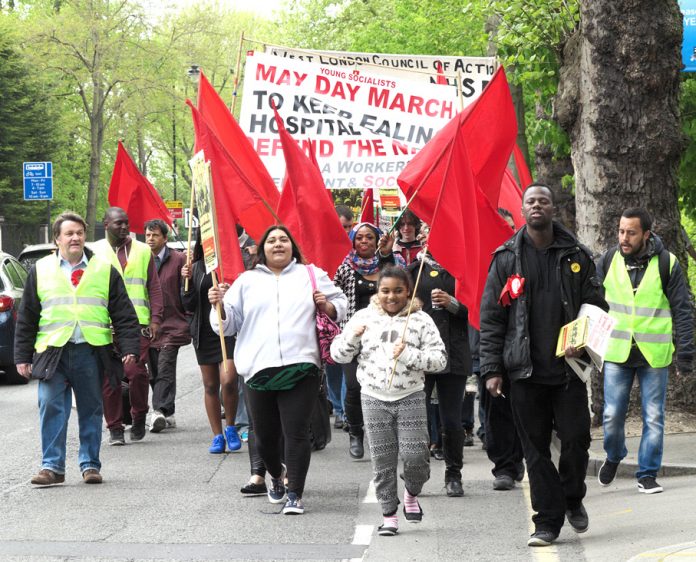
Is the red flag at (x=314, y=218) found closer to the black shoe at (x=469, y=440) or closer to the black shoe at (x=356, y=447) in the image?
the black shoe at (x=356, y=447)

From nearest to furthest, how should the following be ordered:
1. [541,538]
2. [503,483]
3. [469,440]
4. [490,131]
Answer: [541,538] → [503,483] → [490,131] → [469,440]

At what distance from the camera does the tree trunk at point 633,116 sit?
36.2 feet

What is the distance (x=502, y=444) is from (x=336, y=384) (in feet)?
11.3

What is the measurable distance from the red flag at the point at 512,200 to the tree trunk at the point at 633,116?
3.25 ft

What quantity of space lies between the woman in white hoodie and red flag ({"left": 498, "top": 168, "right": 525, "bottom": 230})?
A: 4.13 meters

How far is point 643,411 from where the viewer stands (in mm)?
8727

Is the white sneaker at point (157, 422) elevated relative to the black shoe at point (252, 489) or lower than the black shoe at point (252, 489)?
lower

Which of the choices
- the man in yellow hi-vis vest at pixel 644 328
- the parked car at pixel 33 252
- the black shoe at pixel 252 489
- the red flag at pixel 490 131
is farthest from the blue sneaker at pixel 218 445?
the parked car at pixel 33 252

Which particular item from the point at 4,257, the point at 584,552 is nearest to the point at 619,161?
the point at 584,552

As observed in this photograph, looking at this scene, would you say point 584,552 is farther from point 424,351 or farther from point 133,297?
point 133,297

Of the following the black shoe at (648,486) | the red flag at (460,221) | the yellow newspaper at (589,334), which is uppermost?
the red flag at (460,221)

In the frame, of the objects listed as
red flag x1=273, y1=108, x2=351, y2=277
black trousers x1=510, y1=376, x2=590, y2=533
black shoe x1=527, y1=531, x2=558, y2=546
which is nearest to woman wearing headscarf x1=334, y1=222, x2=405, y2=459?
red flag x1=273, y1=108, x2=351, y2=277

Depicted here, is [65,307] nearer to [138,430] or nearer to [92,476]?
[92,476]

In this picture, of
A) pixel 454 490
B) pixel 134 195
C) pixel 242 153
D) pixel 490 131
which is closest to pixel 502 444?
pixel 454 490
